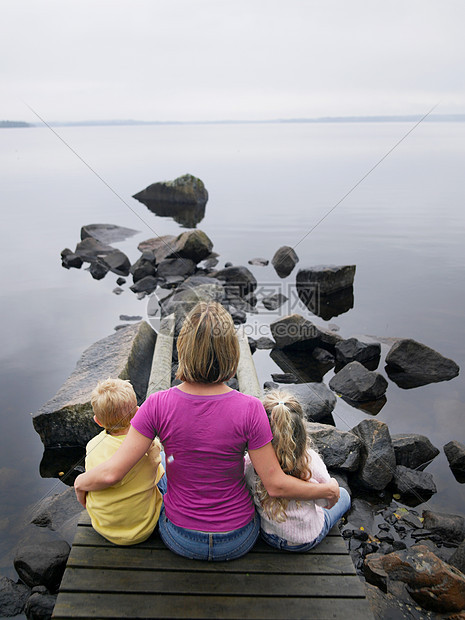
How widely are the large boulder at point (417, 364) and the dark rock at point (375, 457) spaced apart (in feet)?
11.5

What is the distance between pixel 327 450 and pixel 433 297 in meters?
11.2

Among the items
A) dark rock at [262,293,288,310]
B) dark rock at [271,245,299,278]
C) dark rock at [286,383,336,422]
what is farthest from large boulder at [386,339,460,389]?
dark rock at [271,245,299,278]

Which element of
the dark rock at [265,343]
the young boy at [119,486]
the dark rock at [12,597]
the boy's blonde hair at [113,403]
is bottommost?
the dark rock at [265,343]

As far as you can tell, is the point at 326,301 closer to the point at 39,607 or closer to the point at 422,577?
the point at 422,577

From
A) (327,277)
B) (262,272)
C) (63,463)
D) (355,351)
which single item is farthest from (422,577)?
(262,272)

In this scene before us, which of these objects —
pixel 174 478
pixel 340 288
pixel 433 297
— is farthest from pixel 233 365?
pixel 433 297

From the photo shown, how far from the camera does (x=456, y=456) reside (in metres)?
6.80

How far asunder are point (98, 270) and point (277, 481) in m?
Answer: 15.8

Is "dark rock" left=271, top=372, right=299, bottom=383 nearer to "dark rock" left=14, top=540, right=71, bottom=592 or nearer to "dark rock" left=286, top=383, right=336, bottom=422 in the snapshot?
"dark rock" left=286, top=383, right=336, bottom=422

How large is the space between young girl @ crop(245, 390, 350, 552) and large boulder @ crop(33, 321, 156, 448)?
157 inches

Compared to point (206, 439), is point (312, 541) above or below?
below

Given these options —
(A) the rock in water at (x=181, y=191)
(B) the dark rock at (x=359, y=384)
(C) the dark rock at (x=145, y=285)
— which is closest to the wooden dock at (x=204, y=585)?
(B) the dark rock at (x=359, y=384)

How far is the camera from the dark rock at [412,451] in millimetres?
6727

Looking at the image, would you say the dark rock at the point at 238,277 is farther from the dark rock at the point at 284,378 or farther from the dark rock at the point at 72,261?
the dark rock at the point at 72,261
